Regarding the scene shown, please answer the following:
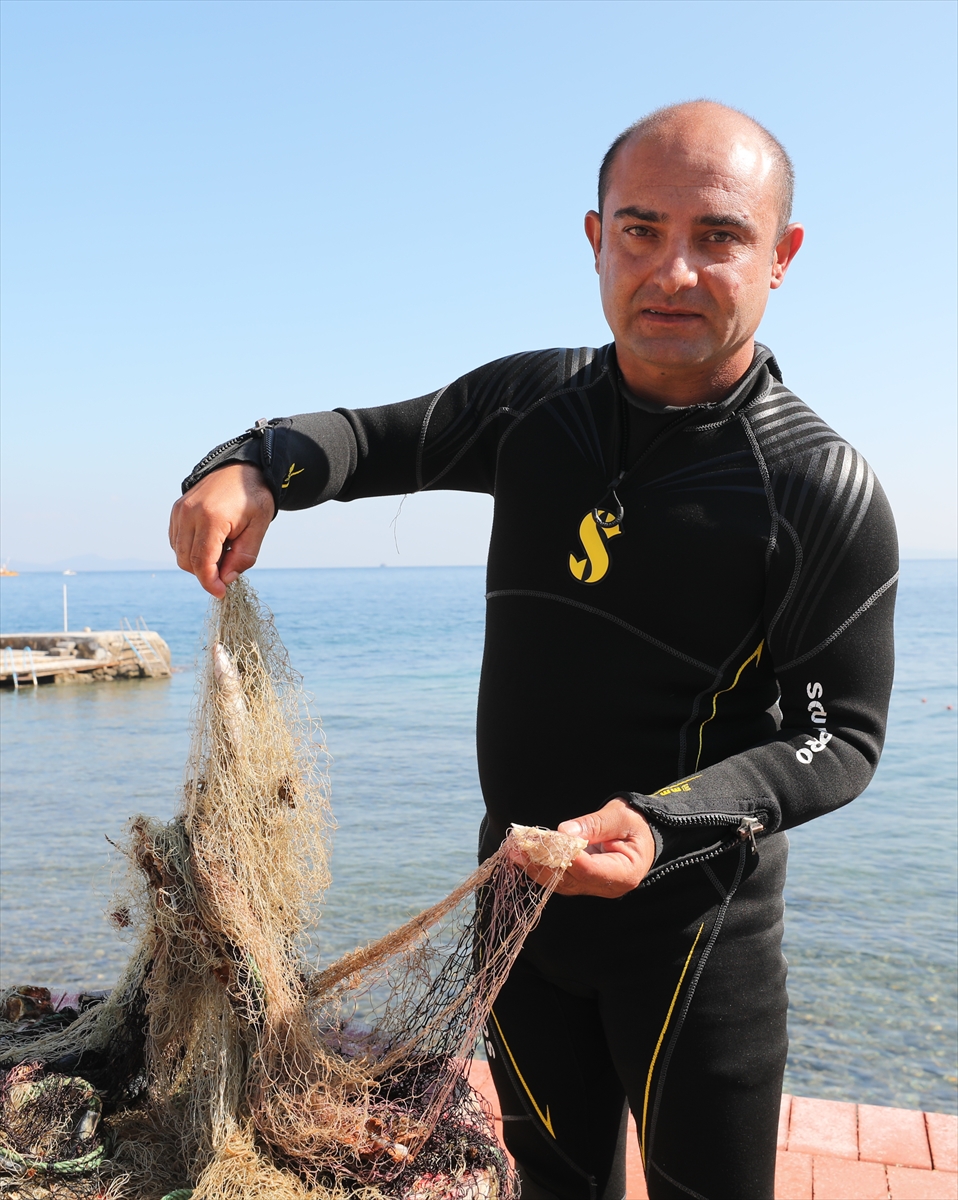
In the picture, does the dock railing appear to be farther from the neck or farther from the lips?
the lips

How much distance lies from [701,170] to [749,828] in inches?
44.5

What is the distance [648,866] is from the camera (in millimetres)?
1659

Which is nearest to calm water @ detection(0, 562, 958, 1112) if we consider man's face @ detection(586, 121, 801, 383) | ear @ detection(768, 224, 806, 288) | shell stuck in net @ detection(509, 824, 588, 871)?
shell stuck in net @ detection(509, 824, 588, 871)

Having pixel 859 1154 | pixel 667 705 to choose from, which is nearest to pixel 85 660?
pixel 859 1154

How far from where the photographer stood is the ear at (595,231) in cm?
210

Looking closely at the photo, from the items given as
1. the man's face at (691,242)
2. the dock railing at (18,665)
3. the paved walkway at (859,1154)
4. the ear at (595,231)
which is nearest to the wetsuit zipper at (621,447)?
the man's face at (691,242)

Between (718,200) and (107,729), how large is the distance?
883 inches

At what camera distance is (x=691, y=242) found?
1.87 m

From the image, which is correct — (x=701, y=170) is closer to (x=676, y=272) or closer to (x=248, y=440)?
(x=676, y=272)

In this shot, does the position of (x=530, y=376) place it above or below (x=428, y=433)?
above

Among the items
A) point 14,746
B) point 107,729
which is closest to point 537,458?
point 14,746

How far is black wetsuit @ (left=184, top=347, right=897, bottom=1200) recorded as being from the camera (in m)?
1.82

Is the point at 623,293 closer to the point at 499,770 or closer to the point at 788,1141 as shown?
the point at 499,770

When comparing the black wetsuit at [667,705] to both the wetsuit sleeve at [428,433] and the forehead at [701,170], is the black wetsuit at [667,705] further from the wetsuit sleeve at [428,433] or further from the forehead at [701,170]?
the forehead at [701,170]
